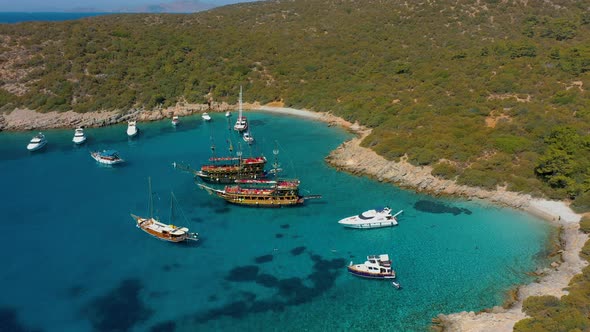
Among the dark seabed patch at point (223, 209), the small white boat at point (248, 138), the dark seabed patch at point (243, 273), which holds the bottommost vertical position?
the dark seabed patch at point (243, 273)

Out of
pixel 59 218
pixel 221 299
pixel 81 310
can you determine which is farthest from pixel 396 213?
pixel 59 218

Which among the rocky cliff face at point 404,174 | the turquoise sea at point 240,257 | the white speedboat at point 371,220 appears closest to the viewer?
the turquoise sea at point 240,257

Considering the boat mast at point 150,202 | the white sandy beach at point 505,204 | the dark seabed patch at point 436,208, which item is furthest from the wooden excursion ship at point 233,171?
the dark seabed patch at point 436,208

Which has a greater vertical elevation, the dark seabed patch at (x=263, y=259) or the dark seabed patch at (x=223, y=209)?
the dark seabed patch at (x=223, y=209)

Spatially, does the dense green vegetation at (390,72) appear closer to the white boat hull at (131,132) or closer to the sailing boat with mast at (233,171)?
the white boat hull at (131,132)

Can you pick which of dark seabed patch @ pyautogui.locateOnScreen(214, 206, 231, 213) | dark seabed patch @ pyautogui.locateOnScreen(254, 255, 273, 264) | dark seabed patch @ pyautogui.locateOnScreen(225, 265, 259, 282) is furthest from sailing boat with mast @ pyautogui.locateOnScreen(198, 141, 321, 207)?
dark seabed patch @ pyautogui.locateOnScreen(225, 265, 259, 282)

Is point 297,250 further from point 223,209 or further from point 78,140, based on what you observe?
point 78,140

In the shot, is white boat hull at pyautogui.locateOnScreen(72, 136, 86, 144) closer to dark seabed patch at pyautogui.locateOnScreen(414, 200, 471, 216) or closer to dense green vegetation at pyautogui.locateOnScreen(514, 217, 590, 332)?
dark seabed patch at pyautogui.locateOnScreen(414, 200, 471, 216)
